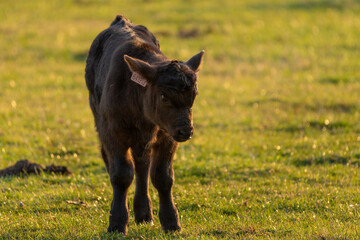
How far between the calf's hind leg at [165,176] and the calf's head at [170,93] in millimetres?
548

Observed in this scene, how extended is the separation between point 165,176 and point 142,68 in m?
1.50

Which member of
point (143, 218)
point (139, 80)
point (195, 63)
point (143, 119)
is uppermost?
point (195, 63)

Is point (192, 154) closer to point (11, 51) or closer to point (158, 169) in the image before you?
point (158, 169)

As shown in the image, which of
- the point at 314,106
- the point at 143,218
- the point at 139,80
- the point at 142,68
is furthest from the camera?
the point at 314,106

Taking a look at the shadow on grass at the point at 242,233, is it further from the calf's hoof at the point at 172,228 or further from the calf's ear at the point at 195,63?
the calf's ear at the point at 195,63

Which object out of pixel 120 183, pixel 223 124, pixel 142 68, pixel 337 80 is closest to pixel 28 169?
pixel 120 183

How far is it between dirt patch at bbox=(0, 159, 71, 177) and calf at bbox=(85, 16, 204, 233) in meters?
2.66

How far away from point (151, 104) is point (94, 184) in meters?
3.22

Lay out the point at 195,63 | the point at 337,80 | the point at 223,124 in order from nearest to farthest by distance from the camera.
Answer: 1. the point at 195,63
2. the point at 223,124
3. the point at 337,80

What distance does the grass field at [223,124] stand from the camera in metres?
8.30

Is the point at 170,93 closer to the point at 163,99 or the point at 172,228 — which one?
the point at 163,99

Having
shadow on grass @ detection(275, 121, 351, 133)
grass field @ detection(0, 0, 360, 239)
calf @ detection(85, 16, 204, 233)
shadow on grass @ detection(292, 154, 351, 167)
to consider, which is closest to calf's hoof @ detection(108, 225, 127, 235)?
calf @ detection(85, 16, 204, 233)

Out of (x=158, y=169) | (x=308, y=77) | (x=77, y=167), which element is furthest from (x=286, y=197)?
(x=308, y=77)

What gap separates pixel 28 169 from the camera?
10.5 meters
